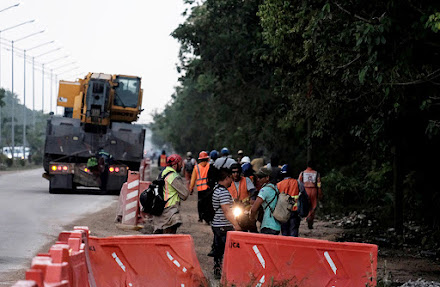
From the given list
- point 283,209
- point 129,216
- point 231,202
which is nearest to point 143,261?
point 231,202

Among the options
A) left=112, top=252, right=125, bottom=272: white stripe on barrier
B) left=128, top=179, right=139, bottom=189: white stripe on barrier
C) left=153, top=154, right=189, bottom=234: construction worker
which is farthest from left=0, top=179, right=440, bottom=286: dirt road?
left=112, top=252, right=125, bottom=272: white stripe on barrier

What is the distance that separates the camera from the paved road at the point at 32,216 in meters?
13.0

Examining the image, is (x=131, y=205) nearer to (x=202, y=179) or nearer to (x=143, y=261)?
(x=202, y=179)

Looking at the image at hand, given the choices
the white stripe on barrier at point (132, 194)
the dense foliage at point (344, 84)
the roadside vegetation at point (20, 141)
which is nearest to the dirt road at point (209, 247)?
the white stripe on barrier at point (132, 194)

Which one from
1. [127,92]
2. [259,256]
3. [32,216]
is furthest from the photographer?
[127,92]

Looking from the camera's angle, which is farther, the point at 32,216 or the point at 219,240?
the point at 32,216

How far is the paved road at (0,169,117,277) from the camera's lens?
13.0 m

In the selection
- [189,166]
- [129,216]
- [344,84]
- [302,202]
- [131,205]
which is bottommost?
[129,216]

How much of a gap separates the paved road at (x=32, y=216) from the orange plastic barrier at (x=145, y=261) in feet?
7.35

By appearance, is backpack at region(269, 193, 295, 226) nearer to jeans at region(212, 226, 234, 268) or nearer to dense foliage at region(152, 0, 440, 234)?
jeans at region(212, 226, 234, 268)

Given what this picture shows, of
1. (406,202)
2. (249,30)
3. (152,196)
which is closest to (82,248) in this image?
(152,196)

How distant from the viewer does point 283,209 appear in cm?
1136

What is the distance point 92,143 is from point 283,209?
1824 cm

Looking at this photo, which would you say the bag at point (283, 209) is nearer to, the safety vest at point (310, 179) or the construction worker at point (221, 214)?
the construction worker at point (221, 214)
